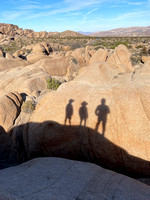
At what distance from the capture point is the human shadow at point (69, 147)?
23.1 feet

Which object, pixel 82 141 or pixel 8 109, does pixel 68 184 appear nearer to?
pixel 82 141

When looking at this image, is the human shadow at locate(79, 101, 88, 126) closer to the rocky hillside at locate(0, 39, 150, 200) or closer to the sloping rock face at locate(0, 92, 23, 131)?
the rocky hillside at locate(0, 39, 150, 200)

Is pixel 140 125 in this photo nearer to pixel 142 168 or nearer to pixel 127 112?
pixel 127 112

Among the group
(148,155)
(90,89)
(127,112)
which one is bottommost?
(148,155)

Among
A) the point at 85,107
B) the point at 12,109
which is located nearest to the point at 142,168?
the point at 85,107

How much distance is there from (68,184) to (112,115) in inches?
137

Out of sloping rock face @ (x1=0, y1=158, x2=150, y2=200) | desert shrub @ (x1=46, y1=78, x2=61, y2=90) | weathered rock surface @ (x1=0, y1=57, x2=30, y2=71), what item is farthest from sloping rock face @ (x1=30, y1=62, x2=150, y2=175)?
weathered rock surface @ (x1=0, y1=57, x2=30, y2=71)

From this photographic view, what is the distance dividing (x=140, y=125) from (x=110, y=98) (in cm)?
171

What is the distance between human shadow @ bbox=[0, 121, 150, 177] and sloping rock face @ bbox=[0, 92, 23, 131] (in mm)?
918

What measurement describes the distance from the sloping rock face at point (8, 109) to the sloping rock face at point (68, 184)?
5521 millimetres

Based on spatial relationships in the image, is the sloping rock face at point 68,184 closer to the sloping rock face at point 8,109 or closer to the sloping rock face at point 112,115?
the sloping rock face at point 112,115

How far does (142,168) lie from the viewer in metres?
6.75

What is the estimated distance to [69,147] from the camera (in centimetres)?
819

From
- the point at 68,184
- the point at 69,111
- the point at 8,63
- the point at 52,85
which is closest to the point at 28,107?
the point at 69,111
